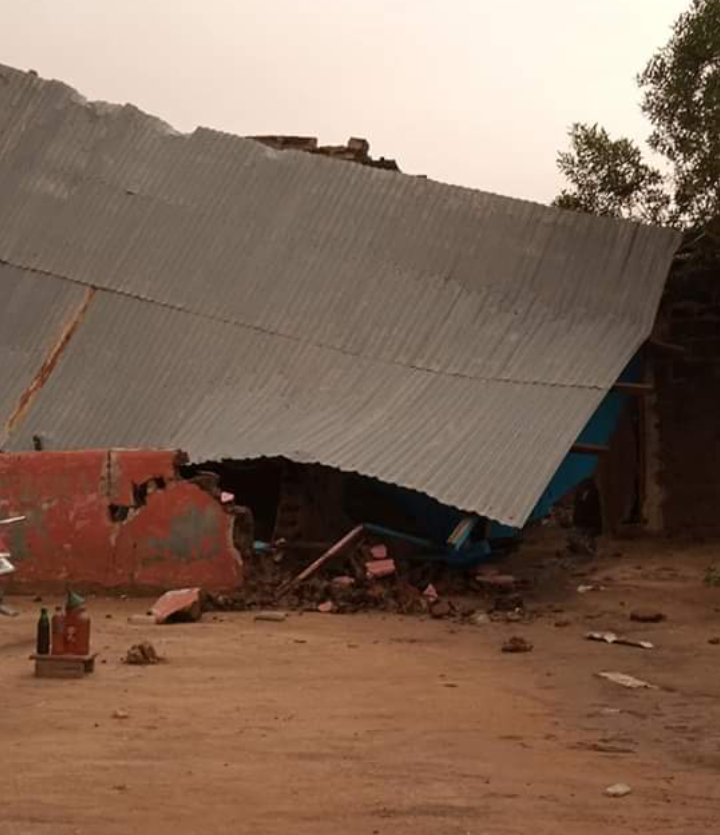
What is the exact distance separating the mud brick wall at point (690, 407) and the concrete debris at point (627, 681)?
7233 mm

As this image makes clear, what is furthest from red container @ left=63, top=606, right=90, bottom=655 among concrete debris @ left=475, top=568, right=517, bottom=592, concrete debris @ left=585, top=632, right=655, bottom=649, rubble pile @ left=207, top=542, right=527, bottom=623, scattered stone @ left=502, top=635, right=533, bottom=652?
concrete debris @ left=475, top=568, right=517, bottom=592

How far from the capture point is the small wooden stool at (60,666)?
7484mm

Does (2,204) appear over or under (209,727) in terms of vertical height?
over

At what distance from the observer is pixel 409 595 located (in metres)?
11.3

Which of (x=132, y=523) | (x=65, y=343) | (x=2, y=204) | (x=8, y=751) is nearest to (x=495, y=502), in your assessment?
(x=132, y=523)

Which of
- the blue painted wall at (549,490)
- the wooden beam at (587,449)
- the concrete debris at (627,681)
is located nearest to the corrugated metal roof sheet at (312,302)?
the wooden beam at (587,449)

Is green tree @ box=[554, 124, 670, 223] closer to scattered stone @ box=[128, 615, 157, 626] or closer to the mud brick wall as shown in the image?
the mud brick wall

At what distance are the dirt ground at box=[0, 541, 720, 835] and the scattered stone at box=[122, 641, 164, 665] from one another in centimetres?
10

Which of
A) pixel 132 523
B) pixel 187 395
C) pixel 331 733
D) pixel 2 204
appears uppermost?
pixel 2 204

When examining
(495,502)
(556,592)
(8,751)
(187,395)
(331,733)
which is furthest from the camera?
(187,395)

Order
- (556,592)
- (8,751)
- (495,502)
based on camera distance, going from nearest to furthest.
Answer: (8,751)
(495,502)
(556,592)

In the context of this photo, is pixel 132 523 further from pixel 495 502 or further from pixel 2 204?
pixel 2 204

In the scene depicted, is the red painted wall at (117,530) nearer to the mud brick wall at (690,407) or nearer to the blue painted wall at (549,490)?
the blue painted wall at (549,490)

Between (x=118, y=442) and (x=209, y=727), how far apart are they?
6.99 metres
